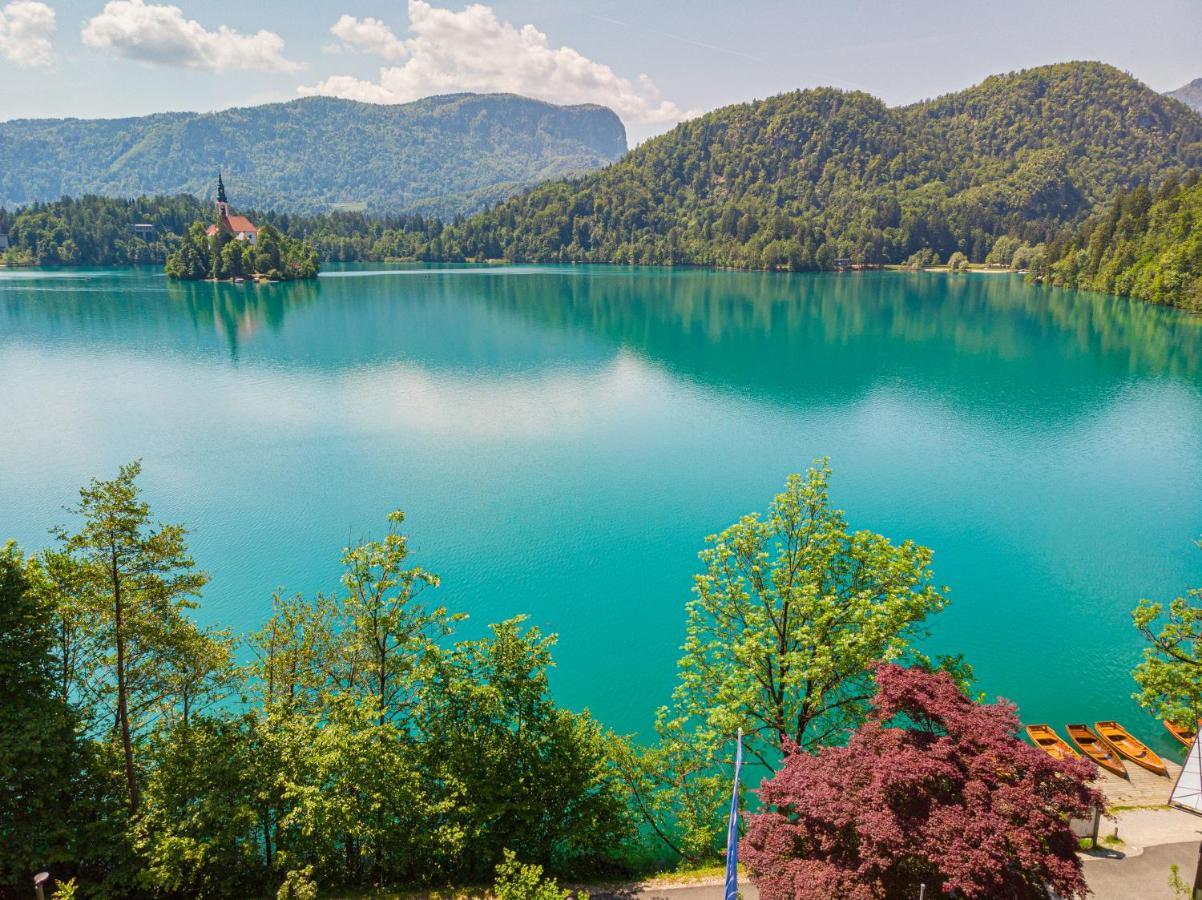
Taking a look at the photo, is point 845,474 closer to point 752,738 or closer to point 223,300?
point 752,738

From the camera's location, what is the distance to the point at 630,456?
48156mm

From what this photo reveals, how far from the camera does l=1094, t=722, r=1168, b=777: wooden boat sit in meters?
20.4

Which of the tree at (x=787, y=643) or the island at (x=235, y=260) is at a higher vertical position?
the island at (x=235, y=260)

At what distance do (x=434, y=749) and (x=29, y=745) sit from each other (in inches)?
306

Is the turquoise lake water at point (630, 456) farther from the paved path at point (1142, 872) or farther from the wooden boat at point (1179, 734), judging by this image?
the paved path at point (1142, 872)

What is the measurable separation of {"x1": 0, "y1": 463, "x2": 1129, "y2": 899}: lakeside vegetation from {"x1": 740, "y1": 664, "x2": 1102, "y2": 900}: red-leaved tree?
0.05 m

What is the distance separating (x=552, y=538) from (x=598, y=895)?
21.4 m

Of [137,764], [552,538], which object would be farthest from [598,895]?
[552,538]

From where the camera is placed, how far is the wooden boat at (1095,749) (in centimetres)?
2028

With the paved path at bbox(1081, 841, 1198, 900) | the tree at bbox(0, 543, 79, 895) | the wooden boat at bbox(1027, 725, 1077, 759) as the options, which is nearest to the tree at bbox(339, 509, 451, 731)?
the tree at bbox(0, 543, 79, 895)

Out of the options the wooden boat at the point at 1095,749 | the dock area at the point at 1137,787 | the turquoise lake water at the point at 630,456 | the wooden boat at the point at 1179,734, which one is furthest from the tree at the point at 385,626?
the wooden boat at the point at 1179,734

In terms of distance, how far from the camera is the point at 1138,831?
Answer: 16.4 metres

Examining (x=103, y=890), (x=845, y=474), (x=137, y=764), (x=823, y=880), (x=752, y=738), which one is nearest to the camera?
(x=823, y=880)

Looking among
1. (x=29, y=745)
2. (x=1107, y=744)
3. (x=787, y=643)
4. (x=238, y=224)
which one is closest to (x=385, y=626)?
(x=29, y=745)
